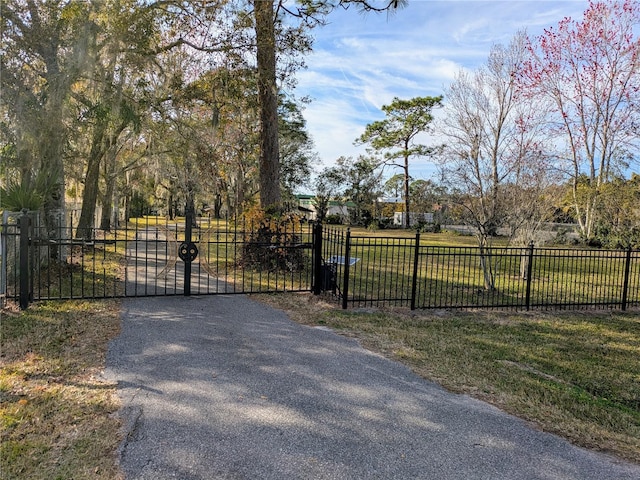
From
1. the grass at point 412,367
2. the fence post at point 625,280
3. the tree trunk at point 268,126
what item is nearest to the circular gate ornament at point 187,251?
the grass at point 412,367

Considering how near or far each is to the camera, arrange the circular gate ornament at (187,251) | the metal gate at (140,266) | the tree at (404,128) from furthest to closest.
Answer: the tree at (404,128)
the circular gate ornament at (187,251)
the metal gate at (140,266)

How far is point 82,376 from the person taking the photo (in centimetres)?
365

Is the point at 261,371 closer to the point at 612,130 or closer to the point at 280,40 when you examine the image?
the point at 280,40

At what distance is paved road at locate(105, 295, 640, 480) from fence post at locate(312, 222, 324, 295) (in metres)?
2.77

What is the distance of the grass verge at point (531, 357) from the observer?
3527mm

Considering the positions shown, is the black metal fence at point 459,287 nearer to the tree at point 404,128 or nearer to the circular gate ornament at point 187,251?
the circular gate ornament at point 187,251

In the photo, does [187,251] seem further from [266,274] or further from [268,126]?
[268,126]

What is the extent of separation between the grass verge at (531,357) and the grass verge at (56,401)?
9.24ft

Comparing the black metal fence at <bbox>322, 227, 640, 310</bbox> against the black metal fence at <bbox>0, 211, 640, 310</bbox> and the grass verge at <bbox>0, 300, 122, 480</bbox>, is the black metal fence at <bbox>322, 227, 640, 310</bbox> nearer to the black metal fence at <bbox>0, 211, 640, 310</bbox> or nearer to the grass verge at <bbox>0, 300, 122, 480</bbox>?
the black metal fence at <bbox>0, 211, 640, 310</bbox>

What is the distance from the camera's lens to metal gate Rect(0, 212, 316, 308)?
19.7ft

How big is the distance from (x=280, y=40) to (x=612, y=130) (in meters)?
16.6

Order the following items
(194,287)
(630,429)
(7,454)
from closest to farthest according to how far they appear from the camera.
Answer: (7,454), (630,429), (194,287)

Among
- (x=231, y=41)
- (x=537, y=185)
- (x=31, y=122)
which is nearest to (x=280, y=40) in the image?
(x=231, y=41)

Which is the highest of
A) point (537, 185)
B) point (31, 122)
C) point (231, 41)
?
point (231, 41)
